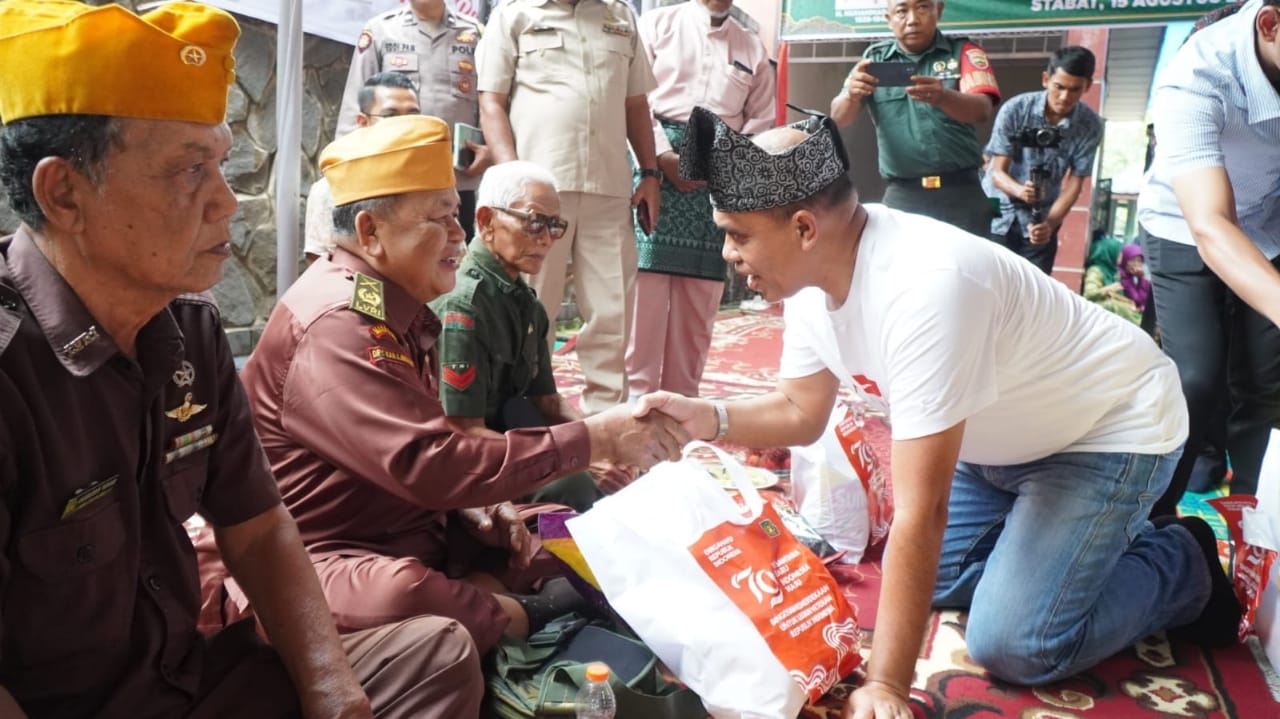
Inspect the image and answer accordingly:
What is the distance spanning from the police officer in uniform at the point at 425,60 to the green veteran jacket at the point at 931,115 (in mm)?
1649

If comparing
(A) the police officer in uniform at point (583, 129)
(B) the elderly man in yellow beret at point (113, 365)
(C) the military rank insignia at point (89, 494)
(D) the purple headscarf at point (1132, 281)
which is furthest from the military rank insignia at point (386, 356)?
(D) the purple headscarf at point (1132, 281)

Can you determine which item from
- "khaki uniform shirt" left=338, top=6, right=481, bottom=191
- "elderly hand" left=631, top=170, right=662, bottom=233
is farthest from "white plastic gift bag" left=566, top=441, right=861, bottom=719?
"khaki uniform shirt" left=338, top=6, right=481, bottom=191

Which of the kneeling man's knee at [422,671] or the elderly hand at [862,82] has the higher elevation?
the elderly hand at [862,82]

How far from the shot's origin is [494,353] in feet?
7.68

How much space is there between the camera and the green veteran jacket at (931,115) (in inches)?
146

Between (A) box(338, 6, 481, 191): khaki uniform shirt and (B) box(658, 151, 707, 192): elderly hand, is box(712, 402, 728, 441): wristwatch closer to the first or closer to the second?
(B) box(658, 151, 707, 192): elderly hand

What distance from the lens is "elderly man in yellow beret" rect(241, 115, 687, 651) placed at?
1633 mm

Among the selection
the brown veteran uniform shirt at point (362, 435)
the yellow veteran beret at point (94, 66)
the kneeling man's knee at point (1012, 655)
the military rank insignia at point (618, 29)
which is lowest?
the kneeling man's knee at point (1012, 655)

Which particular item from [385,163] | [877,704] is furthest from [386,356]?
[877,704]

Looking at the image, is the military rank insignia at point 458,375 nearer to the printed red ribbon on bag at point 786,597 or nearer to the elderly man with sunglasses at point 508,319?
the elderly man with sunglasses at point 508,319

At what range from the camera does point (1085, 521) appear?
78.5 inches

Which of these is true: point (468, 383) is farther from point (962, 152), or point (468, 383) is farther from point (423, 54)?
point (962, 152)

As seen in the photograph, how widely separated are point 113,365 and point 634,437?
104cm

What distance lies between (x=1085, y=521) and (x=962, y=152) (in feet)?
7.10
